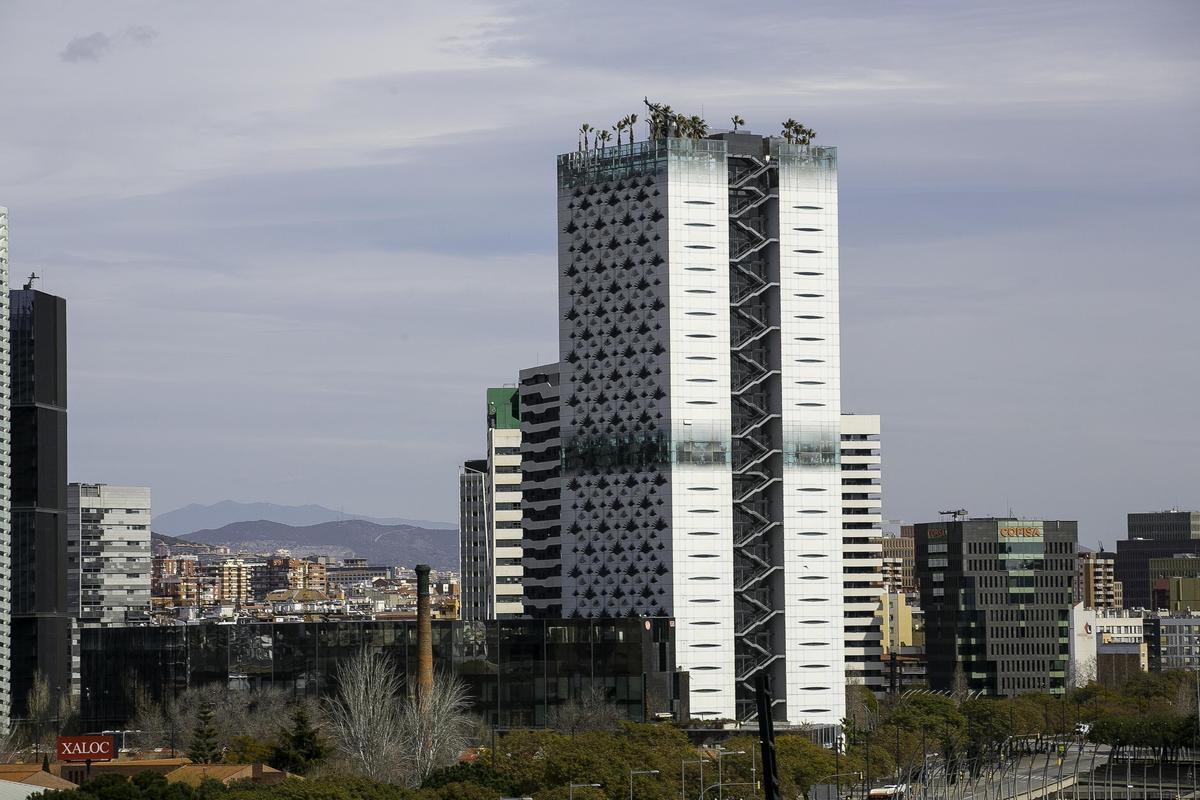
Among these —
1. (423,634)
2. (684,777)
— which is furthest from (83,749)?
(684,777)

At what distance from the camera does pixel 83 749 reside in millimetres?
157750

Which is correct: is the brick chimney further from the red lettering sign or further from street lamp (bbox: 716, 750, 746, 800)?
the red lettering sign

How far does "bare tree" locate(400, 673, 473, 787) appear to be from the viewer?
16225 centimetres

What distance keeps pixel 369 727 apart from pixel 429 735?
4.93 metres

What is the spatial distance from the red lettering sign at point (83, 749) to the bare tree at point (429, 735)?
23.2 m

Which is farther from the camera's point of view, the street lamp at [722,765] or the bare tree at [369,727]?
the bare tree at [369,727]

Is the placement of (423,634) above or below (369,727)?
above

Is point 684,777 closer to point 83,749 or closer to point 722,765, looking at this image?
point 722,765

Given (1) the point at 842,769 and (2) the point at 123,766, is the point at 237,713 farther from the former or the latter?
(1) the point at 842,769

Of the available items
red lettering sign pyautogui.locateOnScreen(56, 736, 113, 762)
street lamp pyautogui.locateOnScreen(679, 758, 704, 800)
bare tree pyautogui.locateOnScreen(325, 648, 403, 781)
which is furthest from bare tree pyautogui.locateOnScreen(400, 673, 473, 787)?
red lettering sign pyautogui.locateOnScreen(56, 736, 113, 762)

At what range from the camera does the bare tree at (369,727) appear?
15975cm

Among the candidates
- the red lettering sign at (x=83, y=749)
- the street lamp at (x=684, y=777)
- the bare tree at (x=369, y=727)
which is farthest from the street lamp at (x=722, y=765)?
the red lettering sign at (x=83, y=749)

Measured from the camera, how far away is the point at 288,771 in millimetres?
154125

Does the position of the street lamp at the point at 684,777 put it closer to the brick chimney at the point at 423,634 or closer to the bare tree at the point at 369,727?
the bare tree at the point at 369,727
